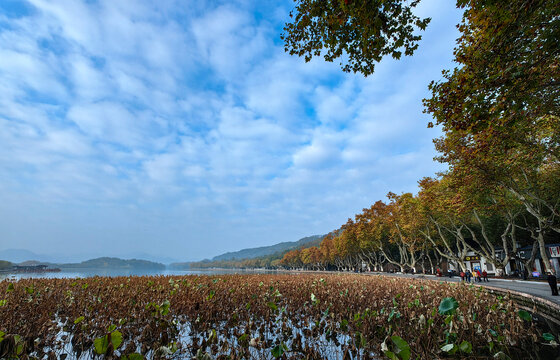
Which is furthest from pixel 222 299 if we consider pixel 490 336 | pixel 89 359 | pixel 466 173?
pixel 466 173

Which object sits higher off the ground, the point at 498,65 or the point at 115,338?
the point at 498,65

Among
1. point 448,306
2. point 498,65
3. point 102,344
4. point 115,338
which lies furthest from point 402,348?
point 498,65

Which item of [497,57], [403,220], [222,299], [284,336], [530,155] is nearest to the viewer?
[497,57]

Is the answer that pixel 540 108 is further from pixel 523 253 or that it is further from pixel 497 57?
pixel 523 253

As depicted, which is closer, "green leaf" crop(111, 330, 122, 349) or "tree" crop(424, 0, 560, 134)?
"green leaf" crop(111, 330, 122, 349)

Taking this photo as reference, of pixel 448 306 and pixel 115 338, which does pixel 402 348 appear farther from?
pixel 115 338

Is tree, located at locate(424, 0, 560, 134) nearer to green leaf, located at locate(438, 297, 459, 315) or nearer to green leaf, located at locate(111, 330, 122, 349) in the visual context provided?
green leaf, located at locate(438, 297, 459, 315)

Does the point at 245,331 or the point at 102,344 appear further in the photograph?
the point at 245,331

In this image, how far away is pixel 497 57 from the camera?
6074 mm

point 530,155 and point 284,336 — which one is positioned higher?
point 530,155

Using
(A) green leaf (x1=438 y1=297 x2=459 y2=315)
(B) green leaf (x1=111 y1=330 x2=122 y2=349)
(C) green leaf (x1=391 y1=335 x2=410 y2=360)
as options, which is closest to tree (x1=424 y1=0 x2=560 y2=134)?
(A) green leaf (x1=438 y1=297 x2=459 y2=315)

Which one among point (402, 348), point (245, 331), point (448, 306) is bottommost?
point (245, 331)

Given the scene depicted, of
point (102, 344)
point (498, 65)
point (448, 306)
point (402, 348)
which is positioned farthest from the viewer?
point (498, 65)

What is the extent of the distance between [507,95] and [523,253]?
5068 cm
